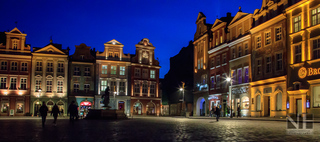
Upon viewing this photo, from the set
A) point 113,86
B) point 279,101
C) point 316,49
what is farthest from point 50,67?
point 316,49

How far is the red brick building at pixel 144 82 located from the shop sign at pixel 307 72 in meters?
39.6

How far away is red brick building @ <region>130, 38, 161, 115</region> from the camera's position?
68812 mm

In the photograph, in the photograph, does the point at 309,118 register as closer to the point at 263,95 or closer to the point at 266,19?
the point at 263,95

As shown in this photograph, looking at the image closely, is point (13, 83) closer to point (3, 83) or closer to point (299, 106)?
point (3, 83)

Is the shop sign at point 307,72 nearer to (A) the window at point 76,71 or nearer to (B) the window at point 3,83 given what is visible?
(A) the window at point 76,71

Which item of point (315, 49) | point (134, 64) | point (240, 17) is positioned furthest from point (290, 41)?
point (134, 64)

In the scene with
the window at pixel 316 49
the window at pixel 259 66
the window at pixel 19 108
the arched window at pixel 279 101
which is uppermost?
the window at pixel 316 49

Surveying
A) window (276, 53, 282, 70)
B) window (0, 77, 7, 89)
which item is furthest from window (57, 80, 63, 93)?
window (276, 53, 282, 70)

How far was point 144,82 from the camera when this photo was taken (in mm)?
70000

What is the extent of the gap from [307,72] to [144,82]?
41.0 m

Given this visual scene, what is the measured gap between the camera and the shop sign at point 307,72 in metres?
32.0

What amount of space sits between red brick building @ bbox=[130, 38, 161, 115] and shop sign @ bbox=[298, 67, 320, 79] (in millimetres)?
39558

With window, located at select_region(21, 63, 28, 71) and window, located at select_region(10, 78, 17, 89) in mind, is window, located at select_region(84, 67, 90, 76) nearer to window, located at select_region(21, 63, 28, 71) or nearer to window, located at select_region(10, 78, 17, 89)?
window, located at select_region(21, 63, 28, 71)

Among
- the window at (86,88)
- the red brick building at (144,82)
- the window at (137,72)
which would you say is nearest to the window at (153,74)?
the red brick building at (144,82)
